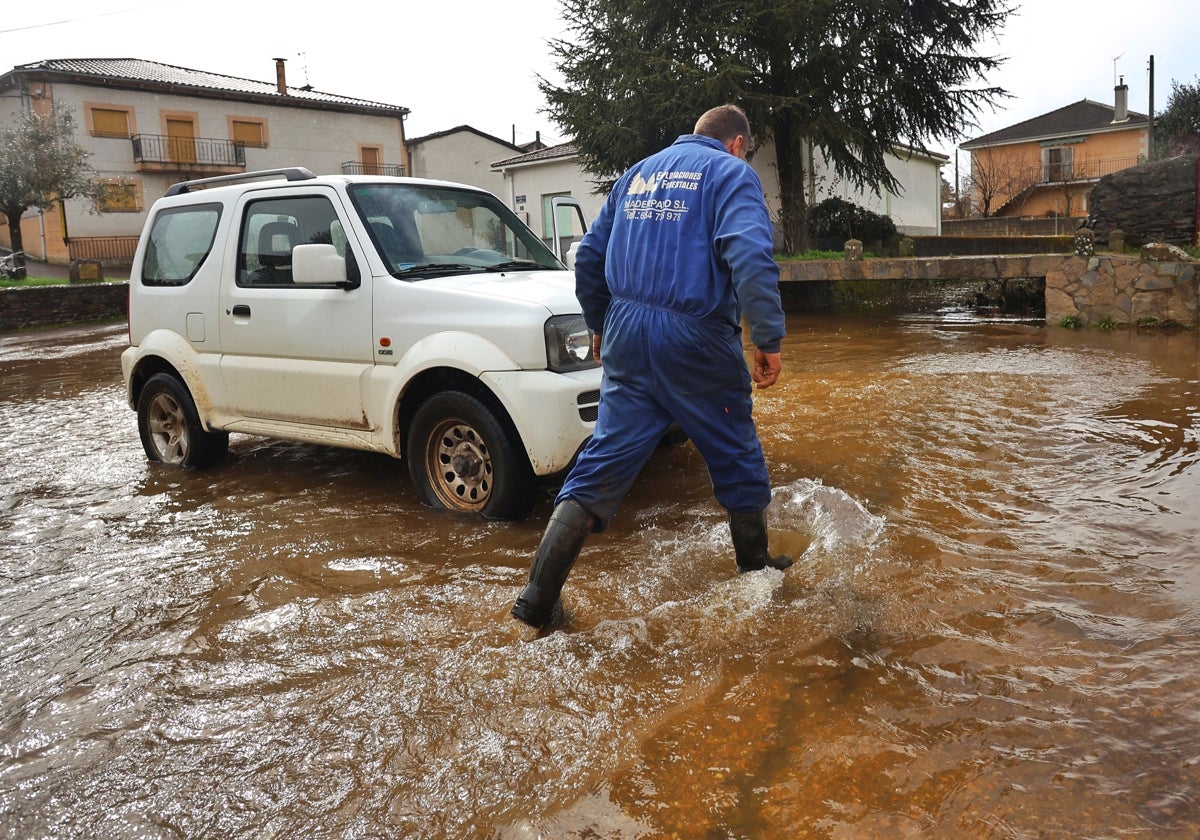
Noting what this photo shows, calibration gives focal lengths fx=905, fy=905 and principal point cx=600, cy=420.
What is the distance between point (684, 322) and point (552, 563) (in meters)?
1.01

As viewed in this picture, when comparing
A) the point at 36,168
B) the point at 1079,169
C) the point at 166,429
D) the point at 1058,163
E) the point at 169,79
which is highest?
the point at 169,79

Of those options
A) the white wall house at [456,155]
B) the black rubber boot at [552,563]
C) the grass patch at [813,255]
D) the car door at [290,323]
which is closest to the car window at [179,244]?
the car door at [290,323]

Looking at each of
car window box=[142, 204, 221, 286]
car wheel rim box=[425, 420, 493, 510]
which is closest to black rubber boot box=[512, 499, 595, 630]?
car wheel rim box=[425, 420, 493, 510]

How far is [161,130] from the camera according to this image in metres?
37.2

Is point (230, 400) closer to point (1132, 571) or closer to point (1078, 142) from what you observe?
point (1132, 571)

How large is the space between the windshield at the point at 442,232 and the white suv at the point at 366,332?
0.01 meters

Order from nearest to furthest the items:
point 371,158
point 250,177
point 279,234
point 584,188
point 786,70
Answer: point 279,234
point 250,177
point 786,70
point 584,188
point 371,158

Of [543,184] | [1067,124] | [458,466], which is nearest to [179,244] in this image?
[458,466]

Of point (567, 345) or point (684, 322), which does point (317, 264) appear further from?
point (684, 322)

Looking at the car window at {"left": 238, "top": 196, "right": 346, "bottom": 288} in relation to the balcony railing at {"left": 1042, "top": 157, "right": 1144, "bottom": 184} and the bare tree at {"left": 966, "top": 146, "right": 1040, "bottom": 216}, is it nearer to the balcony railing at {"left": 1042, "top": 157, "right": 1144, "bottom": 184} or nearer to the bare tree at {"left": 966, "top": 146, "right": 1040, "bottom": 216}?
the bare tree at {"left": 966, "top": 146, "right": 1040, "bottom": 216}

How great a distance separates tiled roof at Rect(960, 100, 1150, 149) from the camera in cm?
4238

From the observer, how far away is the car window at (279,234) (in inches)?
207

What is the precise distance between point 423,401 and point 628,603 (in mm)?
1824

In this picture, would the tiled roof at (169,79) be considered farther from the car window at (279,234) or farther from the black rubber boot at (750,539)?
the black rubber boot at (750,539)
